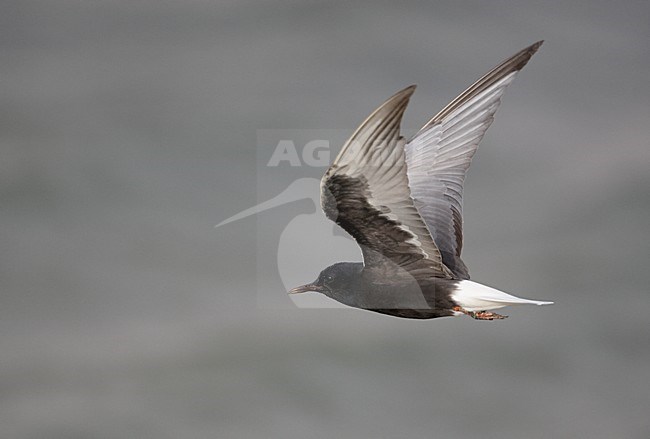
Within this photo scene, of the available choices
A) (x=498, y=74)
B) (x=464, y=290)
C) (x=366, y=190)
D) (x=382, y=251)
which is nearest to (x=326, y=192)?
→ (x=366, y=190)

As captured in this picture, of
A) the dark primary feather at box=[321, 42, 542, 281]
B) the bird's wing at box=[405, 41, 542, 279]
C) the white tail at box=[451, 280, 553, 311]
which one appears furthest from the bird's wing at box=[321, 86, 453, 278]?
the bird's wing at box=[405, 41, 542, 279]

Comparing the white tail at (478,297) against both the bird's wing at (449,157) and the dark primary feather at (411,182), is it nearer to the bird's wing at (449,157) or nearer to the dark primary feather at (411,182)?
the dark primary feather at (411,182)

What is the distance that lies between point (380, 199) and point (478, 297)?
0.63 m

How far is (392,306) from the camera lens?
3693mm

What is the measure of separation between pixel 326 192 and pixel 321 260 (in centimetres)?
78

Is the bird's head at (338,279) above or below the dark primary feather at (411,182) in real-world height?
below

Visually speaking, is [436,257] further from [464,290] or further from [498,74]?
[498,74]

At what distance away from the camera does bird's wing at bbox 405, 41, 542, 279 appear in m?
4.52

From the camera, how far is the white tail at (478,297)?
3.70m

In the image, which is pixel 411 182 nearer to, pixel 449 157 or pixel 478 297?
pixel 449 157

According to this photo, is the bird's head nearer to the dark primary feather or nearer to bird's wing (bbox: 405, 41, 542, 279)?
the dark primary feather

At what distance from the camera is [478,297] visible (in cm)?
374

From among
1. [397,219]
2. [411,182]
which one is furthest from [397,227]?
[411,182]

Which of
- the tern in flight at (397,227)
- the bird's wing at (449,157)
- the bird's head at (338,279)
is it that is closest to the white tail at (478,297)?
the tern in flight at (397,227)
